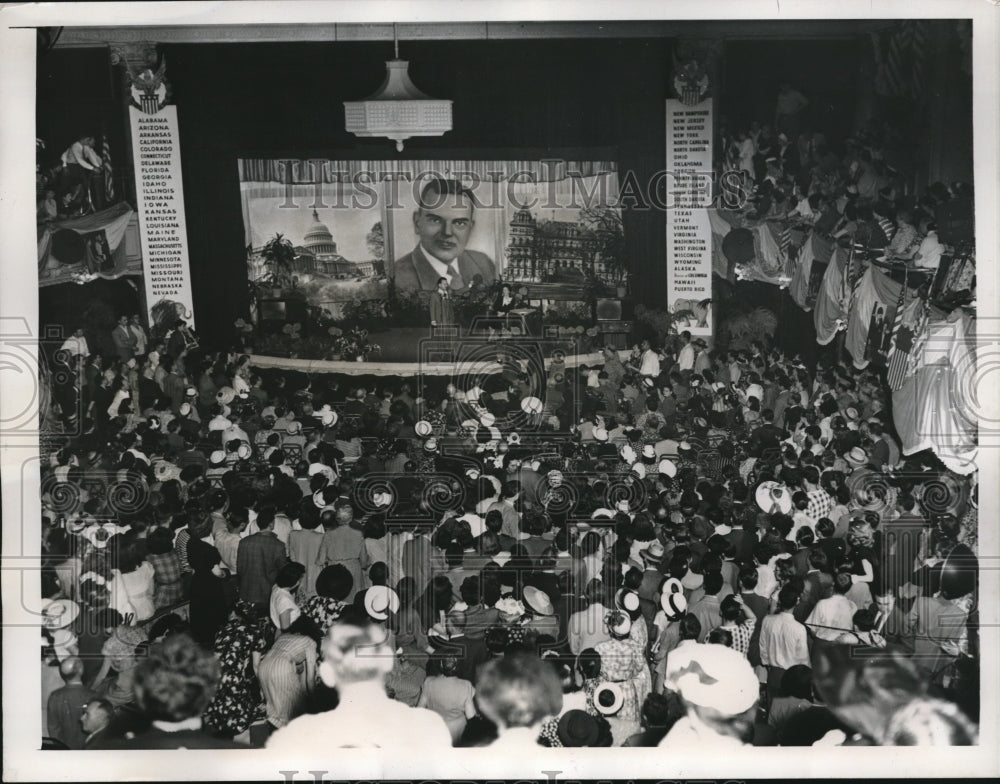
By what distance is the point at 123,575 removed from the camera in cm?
451

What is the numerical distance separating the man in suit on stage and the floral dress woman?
6.33 feet

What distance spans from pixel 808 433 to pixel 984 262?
1.24m

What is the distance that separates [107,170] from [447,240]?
1811 millimetres

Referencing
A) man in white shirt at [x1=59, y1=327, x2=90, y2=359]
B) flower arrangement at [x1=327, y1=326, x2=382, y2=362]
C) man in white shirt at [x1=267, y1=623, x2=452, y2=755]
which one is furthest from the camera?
flower arrangement at [x1=327, y1=326, x2=382, y2=362]

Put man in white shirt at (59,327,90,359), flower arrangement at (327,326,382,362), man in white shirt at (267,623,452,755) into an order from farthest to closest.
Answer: flower arrangement at (327,326,382,362), man in white shirt at (59,327,90,359), man in white shirt at (267,623,452,755)

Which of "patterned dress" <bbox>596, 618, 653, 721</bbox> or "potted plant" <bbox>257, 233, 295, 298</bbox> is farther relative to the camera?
"potted plant" <bbox>257, 233, 295, 298</bbox>

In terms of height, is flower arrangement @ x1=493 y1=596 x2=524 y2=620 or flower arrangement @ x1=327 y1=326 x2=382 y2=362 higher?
flower arrangement @ x1=327 y1=326 x2=382 y2=362

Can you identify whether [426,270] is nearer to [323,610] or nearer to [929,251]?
[323,610]

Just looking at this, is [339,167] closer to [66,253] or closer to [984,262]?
[66,253]

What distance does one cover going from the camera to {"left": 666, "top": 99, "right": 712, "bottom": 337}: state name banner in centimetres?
460

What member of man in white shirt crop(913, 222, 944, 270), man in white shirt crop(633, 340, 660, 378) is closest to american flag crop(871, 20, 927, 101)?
man in white shirt crop(913, 222, 944, 270)

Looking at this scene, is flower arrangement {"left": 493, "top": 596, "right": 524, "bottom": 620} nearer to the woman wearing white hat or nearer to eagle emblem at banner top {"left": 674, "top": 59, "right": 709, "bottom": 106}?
the woman wearing white hat

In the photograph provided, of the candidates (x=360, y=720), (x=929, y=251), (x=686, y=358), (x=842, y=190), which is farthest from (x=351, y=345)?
(x=929, y=251)

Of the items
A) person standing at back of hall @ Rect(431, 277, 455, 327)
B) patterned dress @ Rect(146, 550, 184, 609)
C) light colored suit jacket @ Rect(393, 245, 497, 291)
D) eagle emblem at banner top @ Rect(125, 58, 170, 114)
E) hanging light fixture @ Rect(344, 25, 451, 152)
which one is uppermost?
eagle emblem at banner top @ Rect(125, 58, 170, 114)
